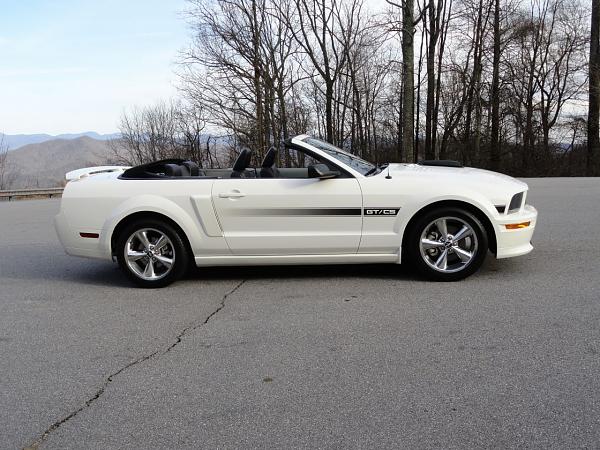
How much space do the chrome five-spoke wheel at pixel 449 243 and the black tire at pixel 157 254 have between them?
7.93 ft

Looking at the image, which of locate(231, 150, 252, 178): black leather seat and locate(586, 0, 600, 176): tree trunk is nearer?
locate(231, 150, 252, 178): black leather seat

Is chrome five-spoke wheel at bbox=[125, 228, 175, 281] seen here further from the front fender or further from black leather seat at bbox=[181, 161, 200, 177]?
the front fender

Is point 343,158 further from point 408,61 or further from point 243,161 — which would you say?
point 408,61

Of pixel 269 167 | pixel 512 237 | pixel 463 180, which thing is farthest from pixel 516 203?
pixel 269 167

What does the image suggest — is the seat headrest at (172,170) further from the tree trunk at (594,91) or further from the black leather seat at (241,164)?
the tree trunk at (594,91)

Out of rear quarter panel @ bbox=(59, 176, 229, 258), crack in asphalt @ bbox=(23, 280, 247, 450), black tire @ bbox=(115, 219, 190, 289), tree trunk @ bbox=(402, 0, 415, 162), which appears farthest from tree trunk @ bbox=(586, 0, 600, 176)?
crack in asphalt @ bbox=(23, 280, 247, 450)

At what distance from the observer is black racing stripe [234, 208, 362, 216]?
17.3ft

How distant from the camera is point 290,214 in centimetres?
531

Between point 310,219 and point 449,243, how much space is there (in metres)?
1.37

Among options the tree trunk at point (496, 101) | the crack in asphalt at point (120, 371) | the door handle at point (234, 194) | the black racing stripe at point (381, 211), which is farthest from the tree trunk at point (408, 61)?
the crack in asphalt at point (120, 371)

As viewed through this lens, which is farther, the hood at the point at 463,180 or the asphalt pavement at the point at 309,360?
the hood at the point at 463,180

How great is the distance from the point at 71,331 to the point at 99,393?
1301 mm

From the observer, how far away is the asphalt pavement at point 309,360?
2762 mm

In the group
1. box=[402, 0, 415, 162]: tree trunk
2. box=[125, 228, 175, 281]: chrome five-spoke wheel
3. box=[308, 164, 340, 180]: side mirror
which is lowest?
box=[125, 228, 175, 281]: chrome five-spoke wheel
